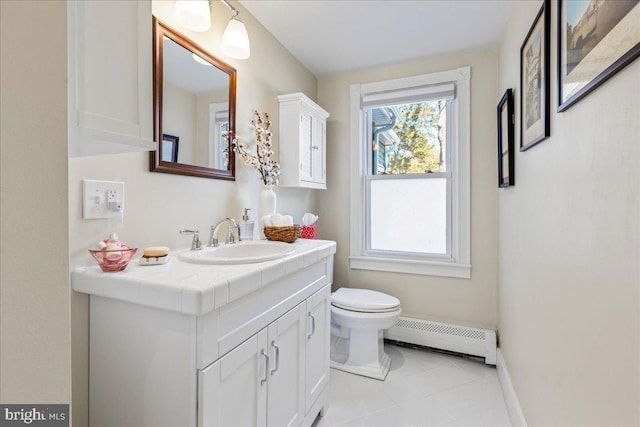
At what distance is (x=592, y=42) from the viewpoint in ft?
2.56

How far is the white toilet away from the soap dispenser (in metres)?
0.84

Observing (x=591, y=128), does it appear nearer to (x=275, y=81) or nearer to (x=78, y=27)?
(x=78, y=27)

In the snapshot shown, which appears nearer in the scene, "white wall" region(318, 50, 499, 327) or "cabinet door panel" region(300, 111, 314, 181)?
"cabinet door panel" region(300, 111, 314, 181)

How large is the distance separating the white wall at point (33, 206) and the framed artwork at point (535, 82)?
4.71 feet

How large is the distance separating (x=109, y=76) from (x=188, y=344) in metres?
0.76

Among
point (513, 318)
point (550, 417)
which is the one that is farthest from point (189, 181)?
point (513, 318)

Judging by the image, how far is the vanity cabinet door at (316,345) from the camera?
1469mm

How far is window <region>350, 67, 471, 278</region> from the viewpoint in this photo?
239cm

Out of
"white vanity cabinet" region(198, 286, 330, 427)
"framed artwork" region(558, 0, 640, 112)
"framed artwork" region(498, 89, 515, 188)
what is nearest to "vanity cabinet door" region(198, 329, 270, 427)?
"white vanity cabinet" region(198, 286, 330, 427)

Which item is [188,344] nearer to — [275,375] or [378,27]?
[275,375]

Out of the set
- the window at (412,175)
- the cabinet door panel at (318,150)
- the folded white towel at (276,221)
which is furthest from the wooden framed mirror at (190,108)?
→ the window at (412,175)

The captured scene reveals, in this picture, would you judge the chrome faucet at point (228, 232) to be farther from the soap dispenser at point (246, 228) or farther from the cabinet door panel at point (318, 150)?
the cabinet door panel at point (318, 150)

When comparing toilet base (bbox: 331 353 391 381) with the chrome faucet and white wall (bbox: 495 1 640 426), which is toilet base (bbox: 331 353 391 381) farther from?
the chrome faucet

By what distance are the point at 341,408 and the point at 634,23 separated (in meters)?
1.96
